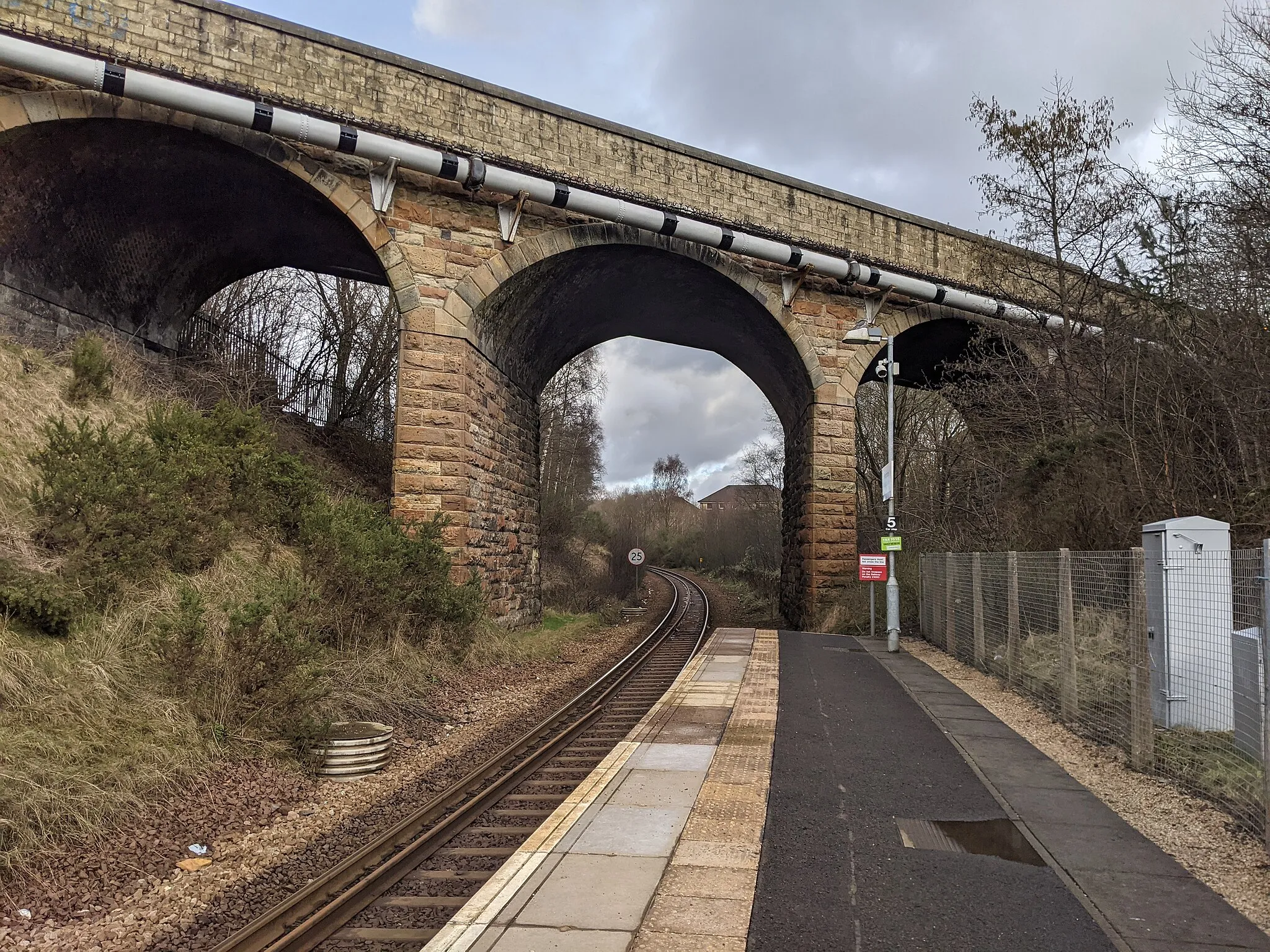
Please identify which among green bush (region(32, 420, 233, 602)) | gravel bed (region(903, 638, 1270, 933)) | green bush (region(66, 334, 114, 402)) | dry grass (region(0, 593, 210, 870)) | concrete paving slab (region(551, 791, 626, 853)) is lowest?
concrete paving slab (region(551, 791, 626, 853))

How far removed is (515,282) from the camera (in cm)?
1395

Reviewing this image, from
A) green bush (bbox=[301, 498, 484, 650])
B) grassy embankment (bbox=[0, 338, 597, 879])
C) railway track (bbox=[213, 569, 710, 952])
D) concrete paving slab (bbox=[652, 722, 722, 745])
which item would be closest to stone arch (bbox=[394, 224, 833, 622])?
green bush (bbox=[301, 498, 484, 650])

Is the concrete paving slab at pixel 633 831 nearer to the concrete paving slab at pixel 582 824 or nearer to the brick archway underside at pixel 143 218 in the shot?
the concrete paving slab at pixel 582 824

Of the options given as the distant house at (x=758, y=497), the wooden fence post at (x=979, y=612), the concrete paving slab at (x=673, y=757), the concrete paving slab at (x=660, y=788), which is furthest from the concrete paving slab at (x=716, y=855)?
the distant house at (x=758, y=497)

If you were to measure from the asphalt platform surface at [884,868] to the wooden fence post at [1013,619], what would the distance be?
8.54 ft

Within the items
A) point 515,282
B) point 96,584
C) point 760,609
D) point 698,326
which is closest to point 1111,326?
point 698,326

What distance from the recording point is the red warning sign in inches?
604

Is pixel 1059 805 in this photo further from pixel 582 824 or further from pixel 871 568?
pixel 871 568

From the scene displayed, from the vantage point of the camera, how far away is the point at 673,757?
6832 mm

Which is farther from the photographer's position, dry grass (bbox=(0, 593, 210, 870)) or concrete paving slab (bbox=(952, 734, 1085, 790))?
concrete paving slab (bbox=(952, 734, 1085, 790))

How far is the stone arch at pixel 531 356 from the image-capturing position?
12953 mm

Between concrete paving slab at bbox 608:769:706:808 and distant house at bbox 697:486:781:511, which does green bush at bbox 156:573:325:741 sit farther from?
distant house at bbox 697:486:781:511

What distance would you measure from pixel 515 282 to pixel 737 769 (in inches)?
384

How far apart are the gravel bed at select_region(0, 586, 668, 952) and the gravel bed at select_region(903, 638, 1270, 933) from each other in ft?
16.1
